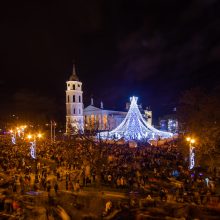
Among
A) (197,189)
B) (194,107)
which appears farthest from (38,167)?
(194,107)

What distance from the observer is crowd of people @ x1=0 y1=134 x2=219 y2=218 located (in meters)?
15.2

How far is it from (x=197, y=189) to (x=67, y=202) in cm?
724

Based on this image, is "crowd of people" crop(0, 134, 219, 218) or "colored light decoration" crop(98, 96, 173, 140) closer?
"crowd of people" crop(0, 134, 219, 218)

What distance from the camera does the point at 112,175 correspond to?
62.1 feet

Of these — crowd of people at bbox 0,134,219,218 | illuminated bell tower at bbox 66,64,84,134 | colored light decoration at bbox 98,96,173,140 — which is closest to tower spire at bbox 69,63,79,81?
illuminated bell tower at bbox 66,64,84,134

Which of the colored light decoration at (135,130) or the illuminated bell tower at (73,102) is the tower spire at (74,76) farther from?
the colored light decoration at (135,130)

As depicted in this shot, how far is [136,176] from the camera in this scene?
18406 millimetres

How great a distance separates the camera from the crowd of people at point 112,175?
15172mm

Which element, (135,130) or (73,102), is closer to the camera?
(135,130)

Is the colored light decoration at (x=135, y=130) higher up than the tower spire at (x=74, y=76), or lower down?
lower down

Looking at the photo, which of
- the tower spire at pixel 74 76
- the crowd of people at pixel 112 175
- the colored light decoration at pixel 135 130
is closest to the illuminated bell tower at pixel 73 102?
the tower spire at pixel 74 76

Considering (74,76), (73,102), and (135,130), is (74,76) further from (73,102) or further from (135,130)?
(135,130)

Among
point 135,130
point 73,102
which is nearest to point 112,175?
point 135,130

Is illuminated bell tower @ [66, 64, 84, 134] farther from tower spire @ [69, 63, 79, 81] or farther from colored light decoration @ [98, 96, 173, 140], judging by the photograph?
colored light decoration @ [98, 96, 173, 140]
